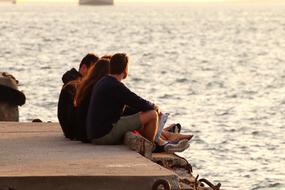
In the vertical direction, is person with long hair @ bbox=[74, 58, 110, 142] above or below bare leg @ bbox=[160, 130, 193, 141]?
above

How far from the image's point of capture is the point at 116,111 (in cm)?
1541

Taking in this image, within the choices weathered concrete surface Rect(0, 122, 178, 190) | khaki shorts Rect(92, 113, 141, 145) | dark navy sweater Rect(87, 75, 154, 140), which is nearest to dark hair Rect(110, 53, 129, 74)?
dark navy sweater Rect(87, 75, 154, 140)

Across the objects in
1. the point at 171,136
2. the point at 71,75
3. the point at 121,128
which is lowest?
the point at 171,136

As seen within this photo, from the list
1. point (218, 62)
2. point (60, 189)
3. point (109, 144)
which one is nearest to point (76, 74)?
point (109, 144)

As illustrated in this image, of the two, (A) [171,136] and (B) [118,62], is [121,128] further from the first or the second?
(A) [171,136]

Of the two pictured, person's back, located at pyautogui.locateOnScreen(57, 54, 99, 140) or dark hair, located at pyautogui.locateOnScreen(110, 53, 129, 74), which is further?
person's back, located at pyautogui.locateOnScreen(57, 54, 99, 140)

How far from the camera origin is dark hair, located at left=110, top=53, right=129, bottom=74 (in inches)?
601

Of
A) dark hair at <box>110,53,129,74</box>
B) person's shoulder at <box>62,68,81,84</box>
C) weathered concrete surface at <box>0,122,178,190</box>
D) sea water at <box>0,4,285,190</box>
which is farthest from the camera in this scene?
sea water at <box>0,4,285,190</box>

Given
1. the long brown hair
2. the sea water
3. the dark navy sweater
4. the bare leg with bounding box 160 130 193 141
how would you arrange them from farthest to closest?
the sea water → the bare leg with bounding box 160 130 193 141 → the long brown hair → the dark navy sweater

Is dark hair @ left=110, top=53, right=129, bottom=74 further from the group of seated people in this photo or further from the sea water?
the sea water

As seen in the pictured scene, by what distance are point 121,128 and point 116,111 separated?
24 cm

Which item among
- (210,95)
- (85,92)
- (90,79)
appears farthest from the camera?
(210,95)

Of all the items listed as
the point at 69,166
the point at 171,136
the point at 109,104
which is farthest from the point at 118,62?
the point at 69,166

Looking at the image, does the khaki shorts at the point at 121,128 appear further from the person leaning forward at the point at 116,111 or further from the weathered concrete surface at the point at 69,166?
the weathered concrete surface at the point at 69,166
